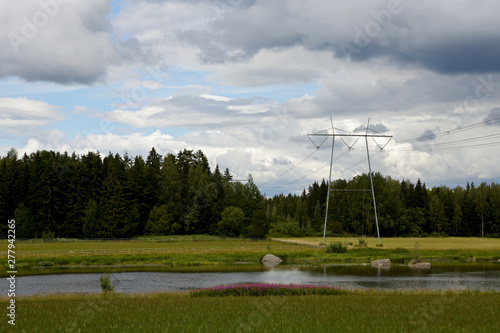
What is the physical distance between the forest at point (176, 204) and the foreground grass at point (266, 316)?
87612mm

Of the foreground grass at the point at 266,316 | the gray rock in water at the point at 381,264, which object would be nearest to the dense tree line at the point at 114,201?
the gray rock in water at the point at 381,264

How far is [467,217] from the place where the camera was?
169 meters

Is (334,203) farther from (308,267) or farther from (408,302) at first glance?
(408,302)

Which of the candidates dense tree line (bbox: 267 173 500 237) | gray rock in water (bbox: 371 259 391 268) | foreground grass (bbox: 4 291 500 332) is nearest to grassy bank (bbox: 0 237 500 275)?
gray rock in water (bbox: 371 259 391 268)

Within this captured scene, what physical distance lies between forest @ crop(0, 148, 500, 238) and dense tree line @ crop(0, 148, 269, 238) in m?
0.27

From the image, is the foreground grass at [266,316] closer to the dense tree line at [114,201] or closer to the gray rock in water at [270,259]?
the gray rock in water at [270,259]

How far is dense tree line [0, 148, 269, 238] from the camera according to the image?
12569 cm

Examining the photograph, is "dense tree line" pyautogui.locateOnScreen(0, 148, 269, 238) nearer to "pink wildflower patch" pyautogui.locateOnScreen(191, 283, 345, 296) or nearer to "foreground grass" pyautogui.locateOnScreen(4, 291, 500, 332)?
"pink wildflower patch" pyautogui.locateOnScreen(191, 283, 345, 296)

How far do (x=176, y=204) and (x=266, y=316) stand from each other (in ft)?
421

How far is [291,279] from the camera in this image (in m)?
51.1

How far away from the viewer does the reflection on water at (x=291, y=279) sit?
45.1 m

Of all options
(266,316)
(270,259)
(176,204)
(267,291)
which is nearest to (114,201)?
(176,204)

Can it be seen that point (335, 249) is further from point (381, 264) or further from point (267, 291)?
point (267, 291)

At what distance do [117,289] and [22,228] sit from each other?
8915 centimetres
